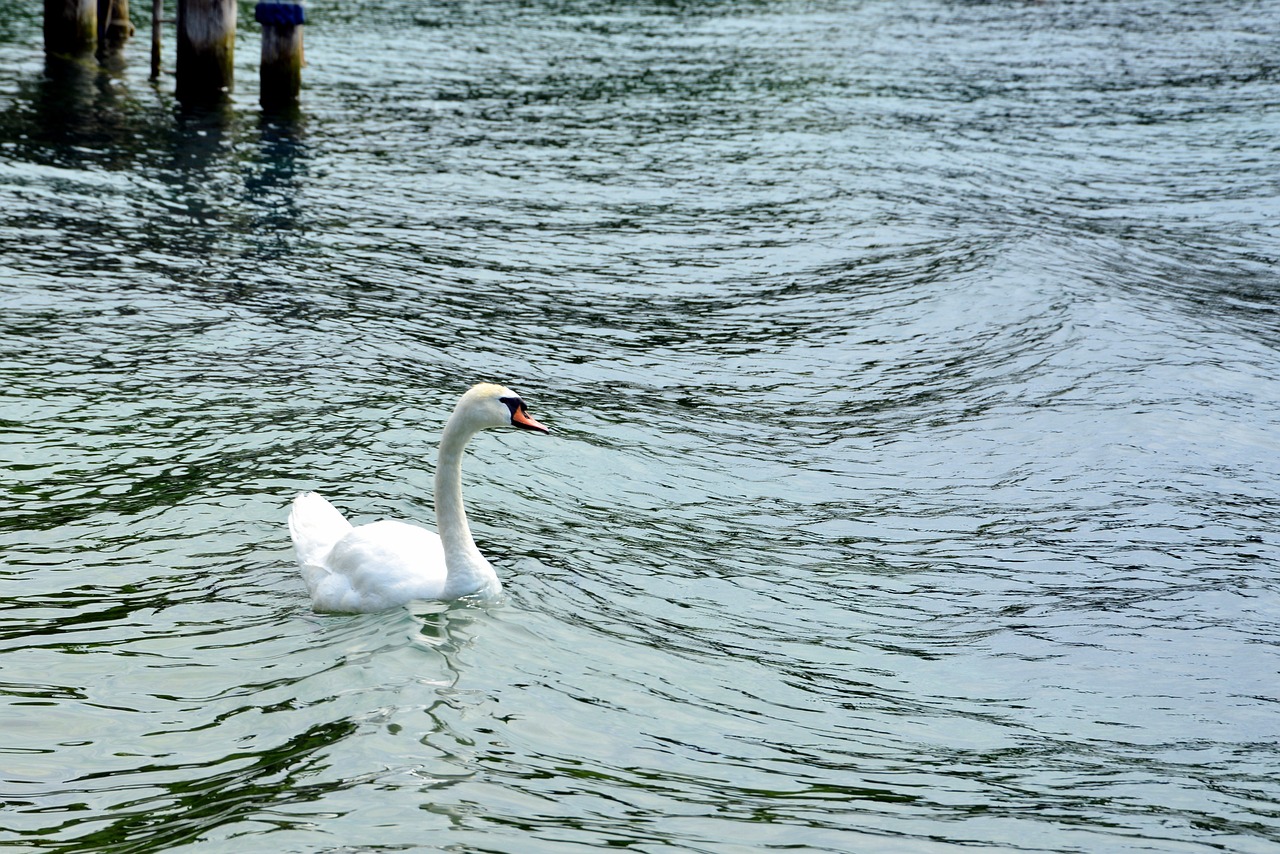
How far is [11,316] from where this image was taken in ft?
41.3

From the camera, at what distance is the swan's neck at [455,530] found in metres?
8.25

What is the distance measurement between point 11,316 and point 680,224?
7.94 meters

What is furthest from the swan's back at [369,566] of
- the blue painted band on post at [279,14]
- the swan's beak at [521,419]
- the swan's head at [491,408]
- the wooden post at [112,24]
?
the wooden post at [112,24]

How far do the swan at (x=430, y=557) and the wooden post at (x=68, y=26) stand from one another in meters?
19.1

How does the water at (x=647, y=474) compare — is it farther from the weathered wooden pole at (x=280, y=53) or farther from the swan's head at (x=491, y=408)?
the swan's head at (x=491, y=408)

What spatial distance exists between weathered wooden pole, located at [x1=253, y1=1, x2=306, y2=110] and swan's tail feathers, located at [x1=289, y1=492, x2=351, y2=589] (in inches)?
540

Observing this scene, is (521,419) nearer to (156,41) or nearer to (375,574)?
(375,574)

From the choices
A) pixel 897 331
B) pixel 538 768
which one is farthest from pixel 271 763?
pixel 897 331

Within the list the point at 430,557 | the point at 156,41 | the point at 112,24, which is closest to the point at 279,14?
the point at 156,41

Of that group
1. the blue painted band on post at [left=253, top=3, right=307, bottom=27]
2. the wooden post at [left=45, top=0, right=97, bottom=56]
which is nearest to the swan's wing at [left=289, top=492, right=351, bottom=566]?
the blue painted band on post at [left=253, top=3, right=307, bottom=27]

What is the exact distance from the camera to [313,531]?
879 cm

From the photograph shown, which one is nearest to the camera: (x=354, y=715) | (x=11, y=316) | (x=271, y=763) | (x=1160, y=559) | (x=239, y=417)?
(x=271, y=763)

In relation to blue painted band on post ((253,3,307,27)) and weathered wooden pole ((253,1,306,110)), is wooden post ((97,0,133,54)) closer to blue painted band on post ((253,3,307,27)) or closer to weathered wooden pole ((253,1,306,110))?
weathered wooden pole ((253,1,306,110))

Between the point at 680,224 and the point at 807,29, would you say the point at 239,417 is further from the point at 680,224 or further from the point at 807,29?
the point at 807,29
